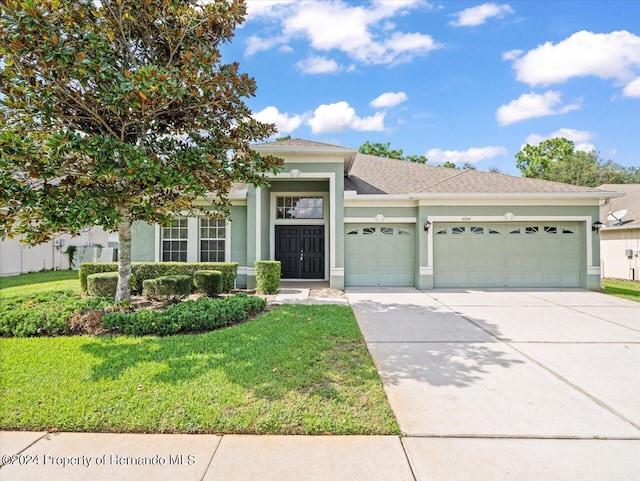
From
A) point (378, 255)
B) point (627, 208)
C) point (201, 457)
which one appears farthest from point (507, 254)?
point (201, 457)

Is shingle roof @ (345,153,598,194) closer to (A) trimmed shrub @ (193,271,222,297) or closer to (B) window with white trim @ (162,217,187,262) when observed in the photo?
(A) trimmed shrub @ (193,271,222,297)

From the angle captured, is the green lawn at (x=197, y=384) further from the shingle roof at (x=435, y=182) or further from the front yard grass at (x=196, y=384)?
the shingle roof at (x=435, y=182)

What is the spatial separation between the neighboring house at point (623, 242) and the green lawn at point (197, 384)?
57.0 feet

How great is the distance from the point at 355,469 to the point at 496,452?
1.18 metres

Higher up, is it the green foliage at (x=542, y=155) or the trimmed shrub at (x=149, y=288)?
the green foliage at (x=542, y=155)

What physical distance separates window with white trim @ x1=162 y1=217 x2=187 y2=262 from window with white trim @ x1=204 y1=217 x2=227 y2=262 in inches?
25.5

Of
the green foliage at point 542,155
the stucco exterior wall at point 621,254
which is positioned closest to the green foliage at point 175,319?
the stucco exterior wall at point 621,254

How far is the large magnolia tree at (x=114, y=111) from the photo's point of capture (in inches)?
190

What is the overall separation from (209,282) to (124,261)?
9.39 ft

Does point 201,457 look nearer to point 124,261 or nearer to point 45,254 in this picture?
point 124,261

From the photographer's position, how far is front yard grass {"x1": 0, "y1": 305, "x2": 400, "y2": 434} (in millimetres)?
2877

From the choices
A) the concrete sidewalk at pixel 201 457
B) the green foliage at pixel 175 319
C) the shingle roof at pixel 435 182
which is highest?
the shingle roof at pixel 435 182

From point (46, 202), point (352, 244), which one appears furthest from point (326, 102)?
point (46, 202)

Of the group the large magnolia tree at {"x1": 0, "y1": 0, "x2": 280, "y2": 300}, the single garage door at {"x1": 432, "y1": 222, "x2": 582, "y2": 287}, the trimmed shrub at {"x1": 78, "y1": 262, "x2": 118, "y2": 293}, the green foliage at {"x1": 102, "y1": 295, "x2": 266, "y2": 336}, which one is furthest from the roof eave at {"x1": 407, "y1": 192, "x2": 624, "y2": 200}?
the trimmed shrub at {"x1": 78, "y1": 262, "x2": 118, "y2": 293}
